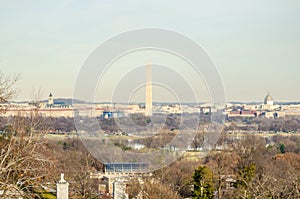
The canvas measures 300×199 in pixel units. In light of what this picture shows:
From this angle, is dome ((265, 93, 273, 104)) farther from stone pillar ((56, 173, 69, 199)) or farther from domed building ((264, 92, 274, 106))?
stone pillar ((56, 173, 69, 199))

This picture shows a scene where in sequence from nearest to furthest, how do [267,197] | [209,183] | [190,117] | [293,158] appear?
[267,197] → [209,183] → [293,158] → [190,117]

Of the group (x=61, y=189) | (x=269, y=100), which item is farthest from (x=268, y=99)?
(x=61, y=189)

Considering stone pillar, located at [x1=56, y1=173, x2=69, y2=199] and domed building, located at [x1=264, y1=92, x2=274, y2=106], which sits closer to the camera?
stone pillar, located at [x1=56, y1=173, x2=69, y2=199]

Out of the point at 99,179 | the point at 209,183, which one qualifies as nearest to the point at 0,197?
the point at 209,183

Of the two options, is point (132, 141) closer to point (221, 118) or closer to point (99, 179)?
point (99, 179)

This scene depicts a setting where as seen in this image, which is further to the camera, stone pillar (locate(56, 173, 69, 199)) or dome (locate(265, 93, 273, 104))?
dome (locate(265, 93, 273, 104))

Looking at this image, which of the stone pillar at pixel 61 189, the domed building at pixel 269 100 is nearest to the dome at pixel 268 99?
the domed building at pixel 269 100

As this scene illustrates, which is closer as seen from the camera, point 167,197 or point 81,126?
point 167,197

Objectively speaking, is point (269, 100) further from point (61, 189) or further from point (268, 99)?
point (61, 189)

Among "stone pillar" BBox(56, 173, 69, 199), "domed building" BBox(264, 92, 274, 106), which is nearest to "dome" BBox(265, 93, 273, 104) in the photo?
"domed building" BBox(264, 92, 274, 106)

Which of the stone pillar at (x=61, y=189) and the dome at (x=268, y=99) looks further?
the dome at (x=268, y=99)

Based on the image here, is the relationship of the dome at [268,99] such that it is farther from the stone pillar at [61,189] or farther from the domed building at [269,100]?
the stone pillar at [61,189]
